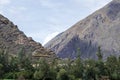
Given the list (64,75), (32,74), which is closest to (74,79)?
(64,75)

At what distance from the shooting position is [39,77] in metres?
192

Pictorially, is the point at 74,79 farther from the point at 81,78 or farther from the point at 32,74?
the point at 32,74

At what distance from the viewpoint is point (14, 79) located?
186250 mm

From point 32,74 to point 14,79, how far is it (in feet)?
46.3

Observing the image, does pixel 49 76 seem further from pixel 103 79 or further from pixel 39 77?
pixel 103 79

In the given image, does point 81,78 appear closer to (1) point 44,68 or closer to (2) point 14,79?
(1) point 44,68

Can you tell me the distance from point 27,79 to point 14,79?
23.6ft

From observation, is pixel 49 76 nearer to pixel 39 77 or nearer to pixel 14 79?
pixel 39 77

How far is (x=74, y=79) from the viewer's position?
7510 inches

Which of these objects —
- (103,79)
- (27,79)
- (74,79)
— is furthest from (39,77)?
(103,79)

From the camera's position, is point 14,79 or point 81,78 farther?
point 81,78

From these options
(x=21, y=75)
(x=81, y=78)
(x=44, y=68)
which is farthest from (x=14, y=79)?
(x=81, y=78)

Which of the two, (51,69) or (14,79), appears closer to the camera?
(14,79)

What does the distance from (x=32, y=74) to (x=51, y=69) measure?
10376 mm
